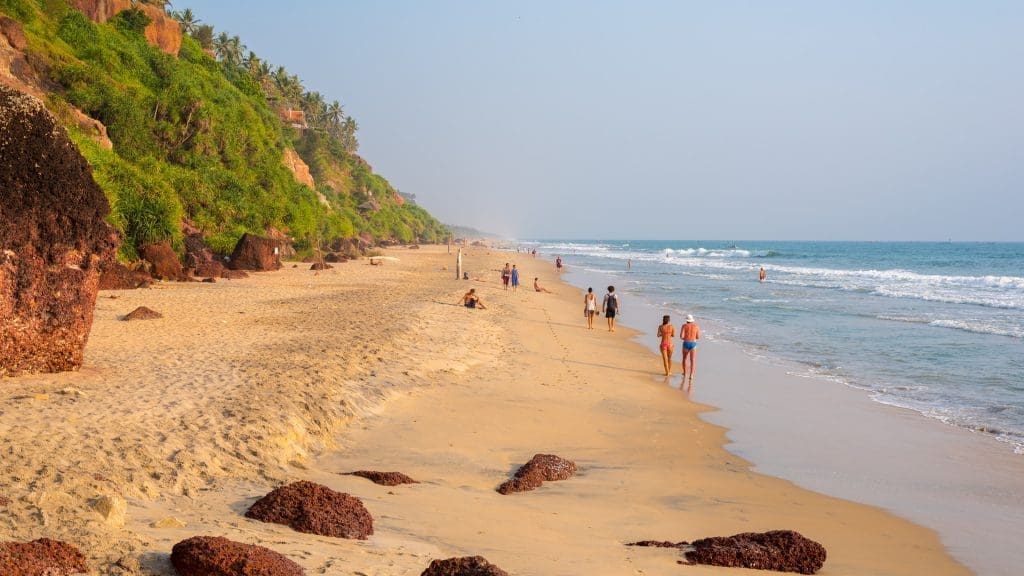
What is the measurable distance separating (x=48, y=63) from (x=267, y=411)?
95.7 feet

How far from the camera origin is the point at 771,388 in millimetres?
14445

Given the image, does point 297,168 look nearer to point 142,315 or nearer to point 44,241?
point 142,315

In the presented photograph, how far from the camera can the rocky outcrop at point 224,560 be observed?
4053 millimetres

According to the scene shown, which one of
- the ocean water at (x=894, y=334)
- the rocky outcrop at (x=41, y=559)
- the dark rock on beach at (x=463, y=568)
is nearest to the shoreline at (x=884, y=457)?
the ocean water at (x=894, y=334)

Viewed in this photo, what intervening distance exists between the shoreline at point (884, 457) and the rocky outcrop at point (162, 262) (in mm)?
18378

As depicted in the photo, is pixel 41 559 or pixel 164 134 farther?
pixel 164 134

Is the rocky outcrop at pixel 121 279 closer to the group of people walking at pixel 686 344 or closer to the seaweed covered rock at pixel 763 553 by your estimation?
the group of people walking at pixel 686 344

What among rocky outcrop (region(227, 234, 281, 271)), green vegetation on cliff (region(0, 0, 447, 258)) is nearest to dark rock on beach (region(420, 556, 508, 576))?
green vegetation on cliff (region(0, 0, 447, 258))

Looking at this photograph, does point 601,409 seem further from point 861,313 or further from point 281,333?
point 861,313

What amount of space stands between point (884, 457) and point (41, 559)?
378 inches

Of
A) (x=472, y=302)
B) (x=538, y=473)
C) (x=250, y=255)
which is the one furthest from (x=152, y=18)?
(x=538, y=473)

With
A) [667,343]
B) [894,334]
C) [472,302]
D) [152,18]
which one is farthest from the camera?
[152,18]

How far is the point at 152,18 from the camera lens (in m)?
43.5

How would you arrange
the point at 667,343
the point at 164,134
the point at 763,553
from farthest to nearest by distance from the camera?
the point at 164,134
the point at 667,343
the point at 763,553
